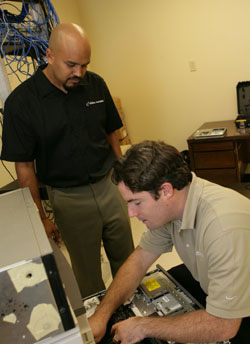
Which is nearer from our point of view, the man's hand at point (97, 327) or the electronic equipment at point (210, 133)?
the man's hand at point (97, 327)

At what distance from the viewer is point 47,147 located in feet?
4.59

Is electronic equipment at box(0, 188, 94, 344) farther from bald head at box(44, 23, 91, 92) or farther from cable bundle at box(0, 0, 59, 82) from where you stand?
cable bundle at box(0, 0, 59, 82)

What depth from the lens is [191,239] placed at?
3.23 feet

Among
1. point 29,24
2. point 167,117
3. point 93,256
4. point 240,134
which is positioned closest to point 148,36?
point 167,117

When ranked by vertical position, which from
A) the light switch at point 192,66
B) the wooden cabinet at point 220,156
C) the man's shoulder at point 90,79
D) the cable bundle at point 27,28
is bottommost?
the wooden cabinet at point 220,156

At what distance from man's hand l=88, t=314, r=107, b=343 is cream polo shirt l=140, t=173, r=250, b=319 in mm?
322

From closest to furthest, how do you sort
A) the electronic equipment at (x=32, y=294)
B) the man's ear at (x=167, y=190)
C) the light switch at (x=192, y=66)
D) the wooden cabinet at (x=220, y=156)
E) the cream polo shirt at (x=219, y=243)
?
the electronic equipment at (x=32, y=294) → the cream polo shirt at (x=219, y=243) → the man's ear at (x=167, y=190) → the wooden cabinet at (x=220, y=156) → the light switch at (x=192, y=66)

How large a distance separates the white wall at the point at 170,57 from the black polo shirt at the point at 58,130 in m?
1.85

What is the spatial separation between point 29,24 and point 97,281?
1358mm

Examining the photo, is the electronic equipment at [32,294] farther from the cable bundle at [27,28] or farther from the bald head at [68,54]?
the cable bundle at [27,28]

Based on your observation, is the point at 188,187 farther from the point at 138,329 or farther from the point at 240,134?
the point at 240,134

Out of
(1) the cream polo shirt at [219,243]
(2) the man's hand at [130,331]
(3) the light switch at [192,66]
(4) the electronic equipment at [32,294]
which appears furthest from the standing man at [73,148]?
(3) the light switch at [192,66]

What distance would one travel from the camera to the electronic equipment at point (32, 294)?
456 mm

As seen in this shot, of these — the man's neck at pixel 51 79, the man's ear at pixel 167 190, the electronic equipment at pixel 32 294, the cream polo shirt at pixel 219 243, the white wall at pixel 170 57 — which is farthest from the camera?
the white wall at pixel 170 57
